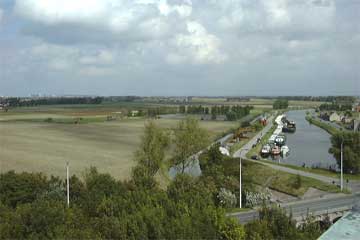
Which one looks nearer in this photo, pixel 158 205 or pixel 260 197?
pixel 158 205

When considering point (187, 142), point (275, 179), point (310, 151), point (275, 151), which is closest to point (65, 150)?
point (187, 142)

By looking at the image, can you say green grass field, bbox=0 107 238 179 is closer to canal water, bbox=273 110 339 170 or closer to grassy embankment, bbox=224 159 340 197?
grassy embankment, bbox=224 159 340 197

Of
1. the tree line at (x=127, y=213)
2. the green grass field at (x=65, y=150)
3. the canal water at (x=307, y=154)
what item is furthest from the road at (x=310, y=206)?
the green grass field at (x=65, y=150)

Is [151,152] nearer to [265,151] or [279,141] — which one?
[265,151]

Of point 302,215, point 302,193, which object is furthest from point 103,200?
point 302,193

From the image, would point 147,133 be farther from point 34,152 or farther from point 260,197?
point 34,152

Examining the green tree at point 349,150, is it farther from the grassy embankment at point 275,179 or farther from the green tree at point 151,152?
the green tree at point 151,152
